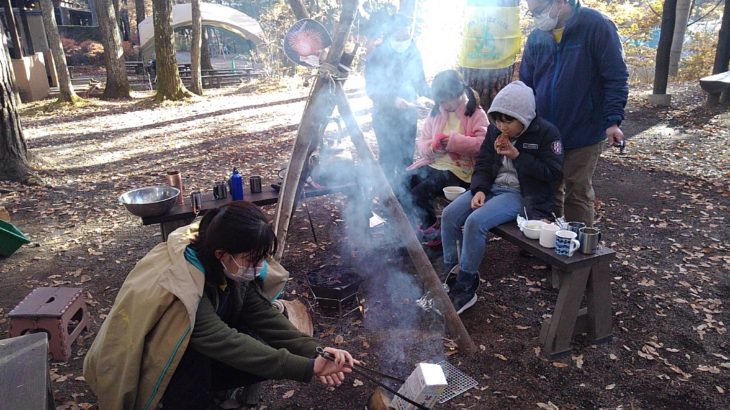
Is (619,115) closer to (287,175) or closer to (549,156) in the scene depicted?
(549,156)

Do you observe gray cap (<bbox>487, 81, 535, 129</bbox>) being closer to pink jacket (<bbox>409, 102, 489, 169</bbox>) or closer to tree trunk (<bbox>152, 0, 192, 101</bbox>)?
pink jacket (<bbox>409, 102, 489, 169</bbox>)

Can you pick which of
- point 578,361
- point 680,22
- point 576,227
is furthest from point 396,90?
point 680,22

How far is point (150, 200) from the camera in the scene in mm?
4570

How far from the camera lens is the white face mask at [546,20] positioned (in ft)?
13.2

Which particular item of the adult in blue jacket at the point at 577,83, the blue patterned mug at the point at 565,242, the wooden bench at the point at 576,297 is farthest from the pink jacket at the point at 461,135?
the blue patterned mug at the point at 565,242

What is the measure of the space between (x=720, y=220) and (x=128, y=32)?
34585mm

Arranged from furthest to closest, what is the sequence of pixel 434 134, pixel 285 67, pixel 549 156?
pixel 285 67, pixel 434 134, pixel 549 156

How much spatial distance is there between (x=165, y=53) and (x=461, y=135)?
12330mm

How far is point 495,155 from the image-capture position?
417cm

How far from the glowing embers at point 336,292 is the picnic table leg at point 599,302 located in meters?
1.84

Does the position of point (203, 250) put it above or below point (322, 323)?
above

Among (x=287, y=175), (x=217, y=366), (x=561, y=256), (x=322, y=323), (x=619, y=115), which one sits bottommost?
(x=322, y=323)

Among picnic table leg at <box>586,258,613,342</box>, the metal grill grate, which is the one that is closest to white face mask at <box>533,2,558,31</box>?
picnic table leg at <box>586,258,613,342</box>

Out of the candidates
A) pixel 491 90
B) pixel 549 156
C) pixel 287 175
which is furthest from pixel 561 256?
pixel 491 90
